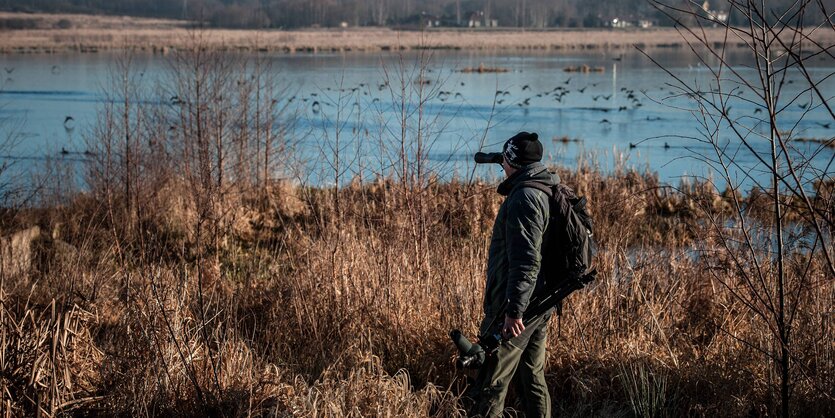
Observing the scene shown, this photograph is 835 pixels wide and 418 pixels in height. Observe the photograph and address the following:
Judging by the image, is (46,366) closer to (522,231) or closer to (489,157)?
(489,157)

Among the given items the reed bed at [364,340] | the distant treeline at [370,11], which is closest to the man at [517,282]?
the reed bed at [364,340]

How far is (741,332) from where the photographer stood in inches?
247

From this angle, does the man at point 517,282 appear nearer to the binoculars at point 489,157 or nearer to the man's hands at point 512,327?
the man's hands at point 512,327

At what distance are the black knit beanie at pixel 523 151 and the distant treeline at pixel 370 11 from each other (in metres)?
76.5

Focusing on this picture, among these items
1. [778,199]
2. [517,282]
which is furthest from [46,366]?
[778,199]

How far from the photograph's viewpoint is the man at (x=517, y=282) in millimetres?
4152

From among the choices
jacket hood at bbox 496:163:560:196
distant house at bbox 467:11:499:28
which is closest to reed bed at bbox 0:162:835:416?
jacket hood at bbox 496:163:560:196

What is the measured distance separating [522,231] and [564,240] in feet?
0.98

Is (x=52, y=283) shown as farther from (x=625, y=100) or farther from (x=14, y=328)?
(x=625, y=100)

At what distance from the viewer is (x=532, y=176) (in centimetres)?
423

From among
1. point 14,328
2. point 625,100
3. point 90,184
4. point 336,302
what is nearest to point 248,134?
point 90,184

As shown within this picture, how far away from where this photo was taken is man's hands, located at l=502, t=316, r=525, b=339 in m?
4.21

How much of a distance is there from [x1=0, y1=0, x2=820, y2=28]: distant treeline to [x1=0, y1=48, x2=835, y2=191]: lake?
158 ft

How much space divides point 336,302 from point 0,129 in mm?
15437
